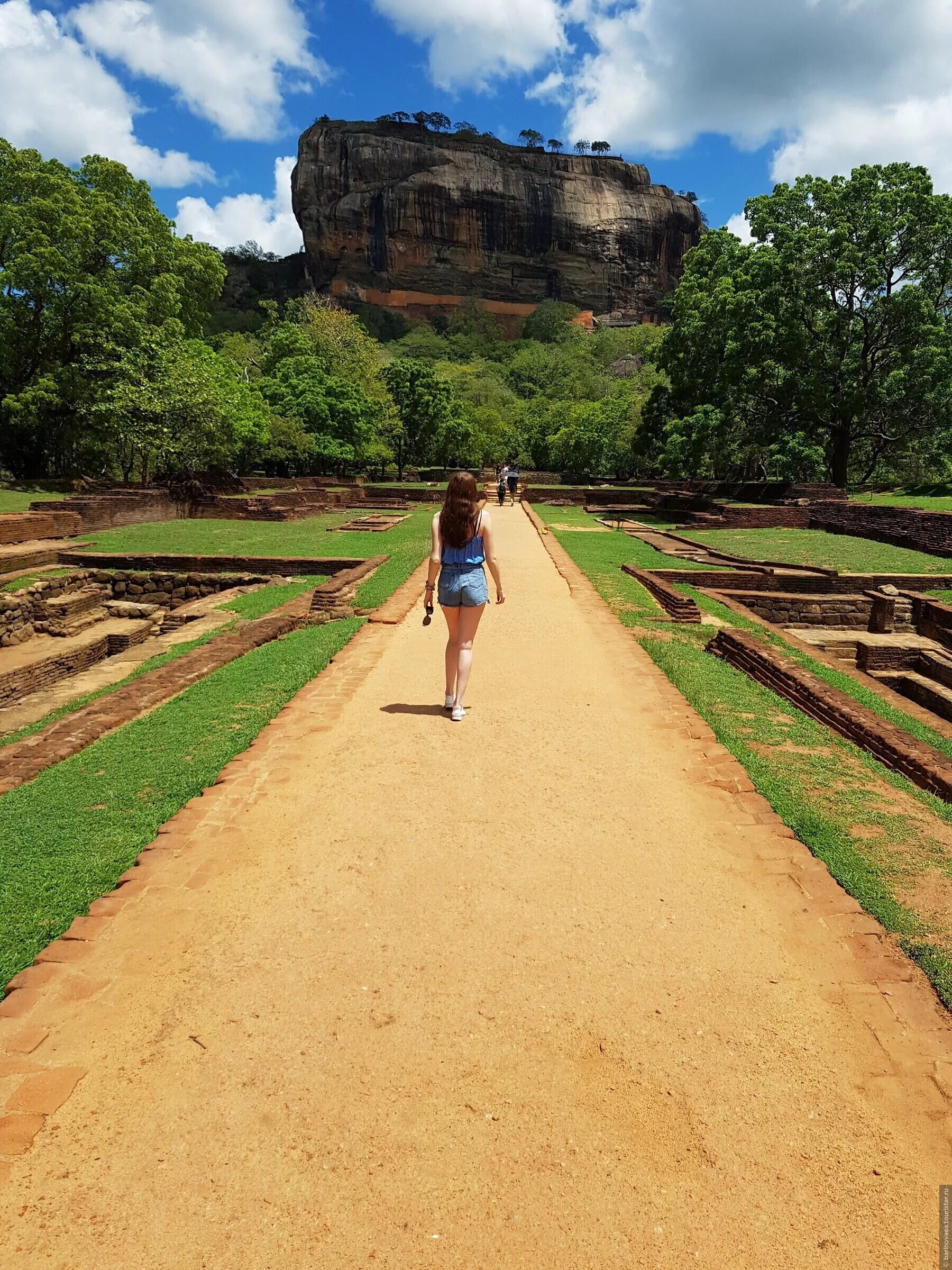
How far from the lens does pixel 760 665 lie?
636 cm

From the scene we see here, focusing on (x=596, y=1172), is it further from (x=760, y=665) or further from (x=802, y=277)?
(x=802, y=277)

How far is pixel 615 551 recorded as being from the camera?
1456 cm

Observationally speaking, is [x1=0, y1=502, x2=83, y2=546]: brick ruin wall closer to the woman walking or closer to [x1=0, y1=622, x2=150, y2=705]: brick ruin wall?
[x1=0, y1=622, x2=150, y2=705]: brick ruin wall

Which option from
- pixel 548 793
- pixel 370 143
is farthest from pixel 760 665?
pixel 370 143

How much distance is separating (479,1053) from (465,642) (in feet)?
9.03

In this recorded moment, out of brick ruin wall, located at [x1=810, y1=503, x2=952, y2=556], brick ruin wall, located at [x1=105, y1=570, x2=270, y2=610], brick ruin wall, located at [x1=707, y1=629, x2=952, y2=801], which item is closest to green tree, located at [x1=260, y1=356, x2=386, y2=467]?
brick ruin wall, located at [x1=105, y1=570, x2=270, y2=610]

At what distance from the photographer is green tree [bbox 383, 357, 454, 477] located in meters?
40.9

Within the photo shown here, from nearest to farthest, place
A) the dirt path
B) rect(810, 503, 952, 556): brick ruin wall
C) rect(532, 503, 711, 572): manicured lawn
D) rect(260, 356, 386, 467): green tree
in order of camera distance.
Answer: the dirt path
rect(532, 503, 711, 572): manicured lawn
rect(810, 503, 952, 556): brick ruin wall
rect(260, 356, 386, 467): green tree

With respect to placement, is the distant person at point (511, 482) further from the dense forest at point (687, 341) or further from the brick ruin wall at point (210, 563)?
the brick ruin wall at point (210, 563)

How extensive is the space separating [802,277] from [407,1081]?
26866 millimetres

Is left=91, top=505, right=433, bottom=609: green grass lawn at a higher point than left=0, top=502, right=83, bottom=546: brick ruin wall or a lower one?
lower

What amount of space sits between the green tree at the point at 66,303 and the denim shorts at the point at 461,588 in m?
23.6

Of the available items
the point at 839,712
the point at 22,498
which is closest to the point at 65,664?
the point at 839,712

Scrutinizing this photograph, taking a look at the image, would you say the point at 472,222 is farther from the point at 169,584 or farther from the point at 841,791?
the point at 841,791
